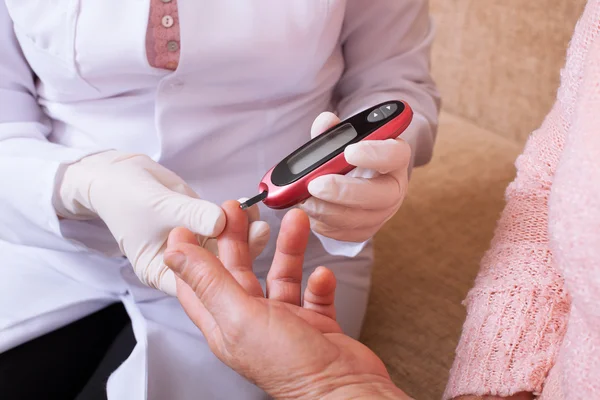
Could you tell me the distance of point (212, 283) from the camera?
398mm

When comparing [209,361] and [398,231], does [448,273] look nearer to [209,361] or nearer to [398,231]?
[398,231]

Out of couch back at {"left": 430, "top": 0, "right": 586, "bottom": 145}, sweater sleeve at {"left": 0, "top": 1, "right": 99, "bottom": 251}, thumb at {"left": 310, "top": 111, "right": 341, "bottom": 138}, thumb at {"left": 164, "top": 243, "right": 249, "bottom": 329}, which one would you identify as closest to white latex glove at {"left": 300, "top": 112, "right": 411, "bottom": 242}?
thumb at {"left": 310, "top": 111, "right": 341, "bottom": 138}

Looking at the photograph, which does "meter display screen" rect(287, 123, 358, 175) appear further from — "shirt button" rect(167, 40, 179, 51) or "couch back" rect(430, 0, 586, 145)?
"couch back" rect(430, 0, 586, 145)

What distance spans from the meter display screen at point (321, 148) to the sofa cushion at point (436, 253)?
10.3 inches

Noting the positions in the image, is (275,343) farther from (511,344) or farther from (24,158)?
(24,158)

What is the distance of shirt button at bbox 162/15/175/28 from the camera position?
53 centimetres

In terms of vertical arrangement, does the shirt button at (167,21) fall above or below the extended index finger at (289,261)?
above

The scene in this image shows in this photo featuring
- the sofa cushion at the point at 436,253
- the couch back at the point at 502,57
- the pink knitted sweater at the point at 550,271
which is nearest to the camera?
the pink knitted sweater at the point at 550,271

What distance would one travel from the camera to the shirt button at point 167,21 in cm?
53

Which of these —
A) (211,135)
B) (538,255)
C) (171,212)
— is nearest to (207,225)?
(171,212)

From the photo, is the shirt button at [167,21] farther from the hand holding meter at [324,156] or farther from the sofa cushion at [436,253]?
the sofa cushion at [436,253]

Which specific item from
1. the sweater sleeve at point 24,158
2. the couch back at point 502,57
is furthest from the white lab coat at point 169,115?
the couch back at point 502,57

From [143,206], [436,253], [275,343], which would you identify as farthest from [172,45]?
[436,253]

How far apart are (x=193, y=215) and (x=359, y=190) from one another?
0.14 m
